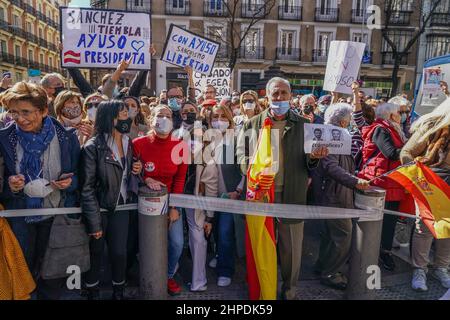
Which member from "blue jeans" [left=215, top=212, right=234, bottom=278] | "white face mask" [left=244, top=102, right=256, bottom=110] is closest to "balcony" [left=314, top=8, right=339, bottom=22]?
"white face mask" [left=244, top=102, right=256, bottom=110]

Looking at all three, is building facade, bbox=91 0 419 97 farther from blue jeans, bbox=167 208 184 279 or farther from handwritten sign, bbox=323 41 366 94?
blue jeans, bbox=167 208 184 279

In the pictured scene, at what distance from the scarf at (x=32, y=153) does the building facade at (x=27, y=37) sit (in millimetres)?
38861

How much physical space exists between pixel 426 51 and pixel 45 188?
32836mm

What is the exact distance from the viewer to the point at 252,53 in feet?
92.7

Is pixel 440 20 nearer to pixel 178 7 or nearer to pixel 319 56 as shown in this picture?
→ pixel 319 56

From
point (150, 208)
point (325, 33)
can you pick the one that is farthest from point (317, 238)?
point (325, 33)

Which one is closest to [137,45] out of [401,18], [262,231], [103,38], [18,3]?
[103,38]

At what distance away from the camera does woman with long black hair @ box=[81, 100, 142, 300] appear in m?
2.97

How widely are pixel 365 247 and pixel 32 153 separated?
9.43 feet

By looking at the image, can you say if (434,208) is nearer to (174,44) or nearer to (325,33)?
(174,44)

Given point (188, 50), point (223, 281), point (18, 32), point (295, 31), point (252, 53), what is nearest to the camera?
point (223, 281)

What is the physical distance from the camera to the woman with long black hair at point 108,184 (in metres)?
2.97

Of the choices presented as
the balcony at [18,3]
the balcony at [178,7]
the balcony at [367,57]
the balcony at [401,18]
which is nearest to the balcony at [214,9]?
the balcony at [178,7]
